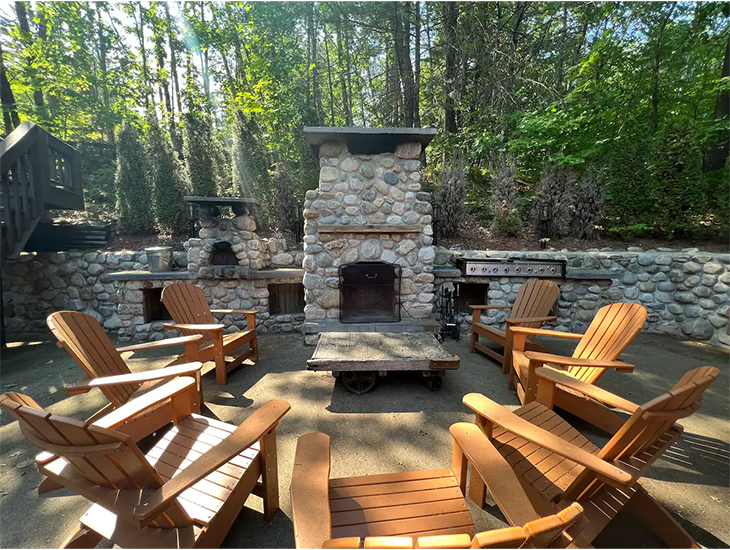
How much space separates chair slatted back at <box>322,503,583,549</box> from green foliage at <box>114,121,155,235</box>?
6736 mm

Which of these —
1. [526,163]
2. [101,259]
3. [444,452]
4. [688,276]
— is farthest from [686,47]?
[101,259]

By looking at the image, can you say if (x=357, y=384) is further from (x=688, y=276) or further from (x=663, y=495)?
(x=688, y=276)

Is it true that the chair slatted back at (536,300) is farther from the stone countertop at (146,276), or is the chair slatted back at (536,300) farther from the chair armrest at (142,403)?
the stone countertop at (146,276)

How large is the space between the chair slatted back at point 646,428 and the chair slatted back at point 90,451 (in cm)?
180

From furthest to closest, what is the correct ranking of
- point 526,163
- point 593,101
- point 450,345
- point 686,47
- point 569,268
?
point 526,163 < point 593,101 < point 686,47 < point 569,268 < point 450,345

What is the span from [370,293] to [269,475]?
3.30m

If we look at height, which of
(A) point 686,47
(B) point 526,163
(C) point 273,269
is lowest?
(C) point 273,269

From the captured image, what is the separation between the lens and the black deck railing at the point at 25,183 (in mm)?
3979

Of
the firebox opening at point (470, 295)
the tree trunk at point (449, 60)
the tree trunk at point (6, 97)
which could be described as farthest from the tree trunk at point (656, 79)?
the tree trunk at point (6, 97)

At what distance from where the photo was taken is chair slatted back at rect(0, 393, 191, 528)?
951mm

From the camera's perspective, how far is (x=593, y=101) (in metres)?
6.47

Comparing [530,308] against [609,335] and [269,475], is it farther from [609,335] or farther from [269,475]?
[269,475]

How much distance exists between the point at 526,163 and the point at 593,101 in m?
1.79

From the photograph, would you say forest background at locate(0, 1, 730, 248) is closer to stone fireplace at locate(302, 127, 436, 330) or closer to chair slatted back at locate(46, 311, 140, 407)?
stone fireplace at locate(302, 127, 436, 330)
